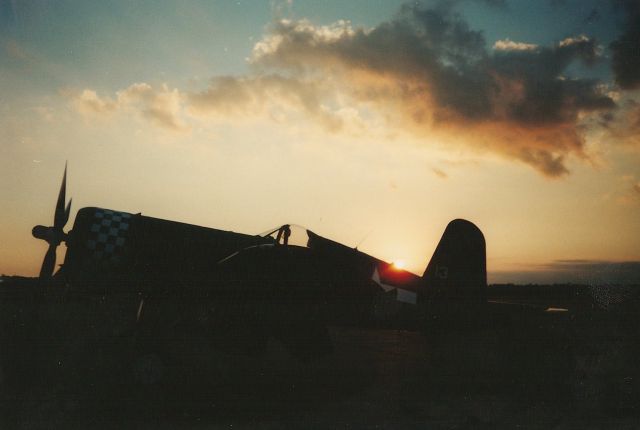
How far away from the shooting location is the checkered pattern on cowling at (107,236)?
572 centimetres

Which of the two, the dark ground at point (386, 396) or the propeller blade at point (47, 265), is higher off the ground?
the propeller blade at point (47, 265)

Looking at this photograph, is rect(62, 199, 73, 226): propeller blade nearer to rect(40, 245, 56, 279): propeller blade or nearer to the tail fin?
rect(40, 245, 56, 279): propeller blade

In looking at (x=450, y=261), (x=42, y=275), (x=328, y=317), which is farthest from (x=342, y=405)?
(x=42, y=275)

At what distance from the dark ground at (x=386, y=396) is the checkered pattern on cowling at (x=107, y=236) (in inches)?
74.9

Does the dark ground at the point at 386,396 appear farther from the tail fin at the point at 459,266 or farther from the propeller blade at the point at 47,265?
the propeller blade at the point at 47,265

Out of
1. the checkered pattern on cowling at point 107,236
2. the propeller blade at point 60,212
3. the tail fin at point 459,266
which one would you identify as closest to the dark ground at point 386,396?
the tail fin at point 459,266

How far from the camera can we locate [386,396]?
4.95 metres

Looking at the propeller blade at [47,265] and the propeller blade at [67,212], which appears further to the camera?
the propeller blade at [67,212]

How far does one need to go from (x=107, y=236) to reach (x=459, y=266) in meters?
6.29

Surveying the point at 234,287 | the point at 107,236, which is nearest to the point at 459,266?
the point at 234,287

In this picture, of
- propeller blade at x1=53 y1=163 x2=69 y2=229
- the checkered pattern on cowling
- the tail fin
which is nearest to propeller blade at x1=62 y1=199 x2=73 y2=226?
propeller blade at x1=53 y1=163 x2=69 y2=229

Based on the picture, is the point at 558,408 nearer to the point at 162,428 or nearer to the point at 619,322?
the point at 619,322

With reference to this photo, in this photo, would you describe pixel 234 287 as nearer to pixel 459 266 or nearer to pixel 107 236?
pixel 107 236

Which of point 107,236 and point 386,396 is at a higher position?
point 107,236
